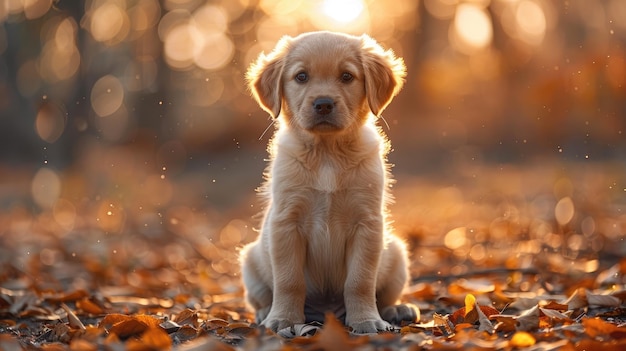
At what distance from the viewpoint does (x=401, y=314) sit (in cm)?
409

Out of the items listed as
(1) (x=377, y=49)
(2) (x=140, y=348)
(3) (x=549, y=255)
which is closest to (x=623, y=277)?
(3) (x=549, y=255)

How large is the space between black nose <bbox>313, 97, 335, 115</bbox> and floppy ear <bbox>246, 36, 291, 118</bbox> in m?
0.38

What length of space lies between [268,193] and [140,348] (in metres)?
1.63

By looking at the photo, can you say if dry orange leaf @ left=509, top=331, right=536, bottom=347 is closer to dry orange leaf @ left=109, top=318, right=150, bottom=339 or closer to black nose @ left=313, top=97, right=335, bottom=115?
black nose @ left=313, top=97, right=335, bottom=115

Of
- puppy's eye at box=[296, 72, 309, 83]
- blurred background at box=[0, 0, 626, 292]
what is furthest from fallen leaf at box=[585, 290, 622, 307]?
blurred background at box=[0, 0, 626, 292]

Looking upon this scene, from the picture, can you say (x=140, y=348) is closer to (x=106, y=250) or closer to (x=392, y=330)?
(x=392, y=330)

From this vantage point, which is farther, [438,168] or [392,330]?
[438,168]

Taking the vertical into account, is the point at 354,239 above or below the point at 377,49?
below

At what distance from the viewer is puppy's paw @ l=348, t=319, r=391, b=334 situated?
143 inches

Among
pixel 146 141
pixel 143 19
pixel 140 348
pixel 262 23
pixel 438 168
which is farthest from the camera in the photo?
pixel 262 23

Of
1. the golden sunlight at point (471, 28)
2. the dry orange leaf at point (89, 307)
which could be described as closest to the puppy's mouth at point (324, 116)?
the dry orange leaf at point (89, 307)

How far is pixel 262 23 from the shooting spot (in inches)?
1073

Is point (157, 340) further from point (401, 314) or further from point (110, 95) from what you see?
point (110, 95)

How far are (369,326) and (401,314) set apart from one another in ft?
1.56
